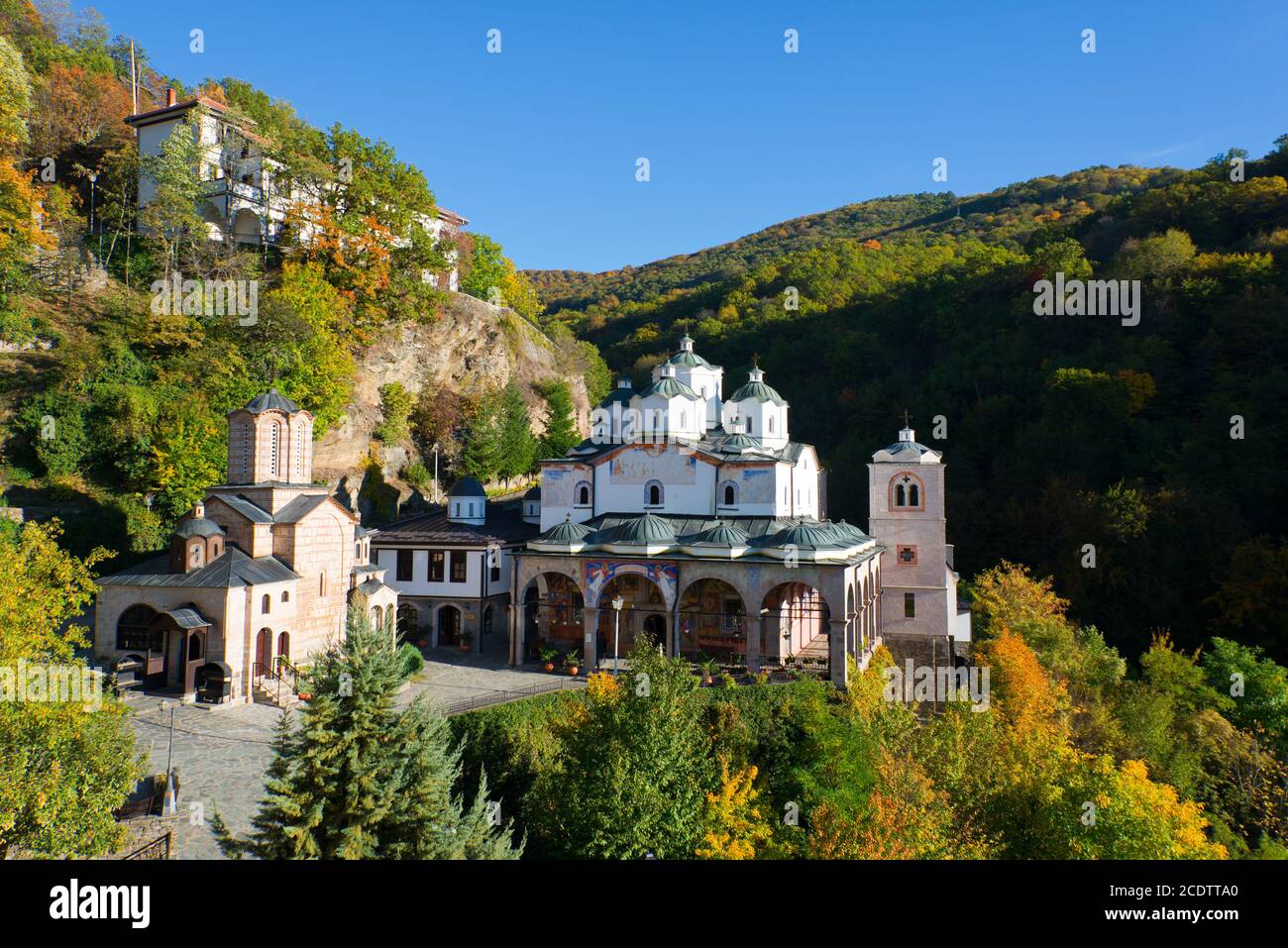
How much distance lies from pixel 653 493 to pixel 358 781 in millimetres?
20093

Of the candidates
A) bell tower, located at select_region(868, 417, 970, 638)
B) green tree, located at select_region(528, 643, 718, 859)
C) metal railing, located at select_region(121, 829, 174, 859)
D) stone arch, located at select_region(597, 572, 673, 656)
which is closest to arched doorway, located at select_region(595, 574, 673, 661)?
stone arch, located at select_region(597, 572, 673, 656)

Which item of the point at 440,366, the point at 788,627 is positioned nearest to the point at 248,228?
the point at 440,366

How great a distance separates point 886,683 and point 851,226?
8705 centimetres

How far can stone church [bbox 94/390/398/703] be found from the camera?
1992 centimetres

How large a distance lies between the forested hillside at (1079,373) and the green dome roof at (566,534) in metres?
23.8

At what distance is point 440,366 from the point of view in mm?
39844

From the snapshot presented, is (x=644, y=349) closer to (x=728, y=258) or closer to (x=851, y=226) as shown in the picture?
(x=728, y=258)

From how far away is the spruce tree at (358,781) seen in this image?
30.6 feet

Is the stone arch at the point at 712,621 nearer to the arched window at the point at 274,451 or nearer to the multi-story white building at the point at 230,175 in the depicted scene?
the arched window at the point at 274,451

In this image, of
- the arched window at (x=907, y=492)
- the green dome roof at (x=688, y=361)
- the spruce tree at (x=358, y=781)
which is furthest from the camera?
the green dome roof at (x=688, y=361)

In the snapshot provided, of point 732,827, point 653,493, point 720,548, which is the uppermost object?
point 653,493

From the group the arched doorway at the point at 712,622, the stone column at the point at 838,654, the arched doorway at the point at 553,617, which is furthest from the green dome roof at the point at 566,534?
the stone column at the point at 838,654

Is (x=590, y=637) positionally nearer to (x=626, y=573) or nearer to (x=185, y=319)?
(x=626, y=573)
